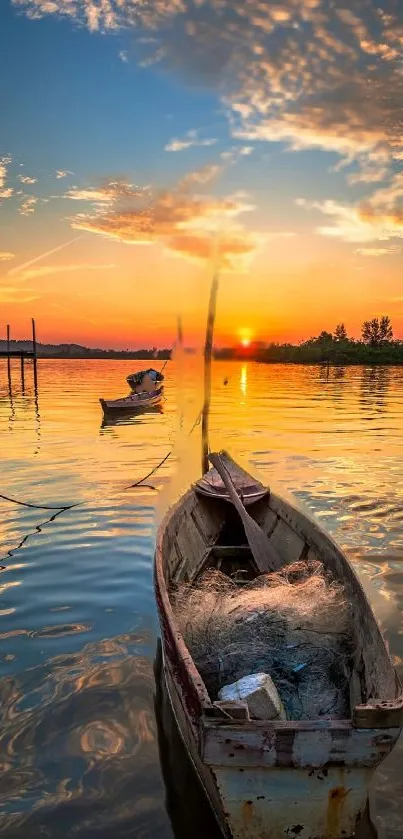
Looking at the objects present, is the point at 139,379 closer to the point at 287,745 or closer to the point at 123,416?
the point at 123,416

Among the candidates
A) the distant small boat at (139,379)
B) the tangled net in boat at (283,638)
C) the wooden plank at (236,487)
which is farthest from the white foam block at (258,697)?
the distant small boat at (139,379)

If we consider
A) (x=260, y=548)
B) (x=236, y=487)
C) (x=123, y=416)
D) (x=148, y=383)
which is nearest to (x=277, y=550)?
(x=260, y=548)

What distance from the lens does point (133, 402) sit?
116ft

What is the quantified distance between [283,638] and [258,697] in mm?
1797

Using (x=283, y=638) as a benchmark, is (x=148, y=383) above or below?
above

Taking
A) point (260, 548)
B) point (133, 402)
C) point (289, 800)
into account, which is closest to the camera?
point (289, 800)

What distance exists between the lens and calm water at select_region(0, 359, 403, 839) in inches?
191

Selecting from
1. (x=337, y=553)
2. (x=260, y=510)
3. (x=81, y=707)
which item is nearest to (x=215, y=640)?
(x=81, y=707)

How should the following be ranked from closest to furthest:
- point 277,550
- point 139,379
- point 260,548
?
point 260,548 → point 277,550 → point 139,379

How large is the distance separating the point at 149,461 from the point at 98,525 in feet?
26.4

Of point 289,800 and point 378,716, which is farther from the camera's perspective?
point 289,800

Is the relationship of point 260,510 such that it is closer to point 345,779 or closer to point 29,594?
point 29,594

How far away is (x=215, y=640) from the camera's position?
18.7 feet

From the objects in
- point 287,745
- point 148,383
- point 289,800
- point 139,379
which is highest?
point 139,379
